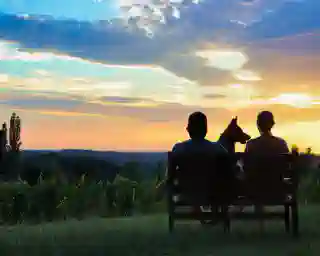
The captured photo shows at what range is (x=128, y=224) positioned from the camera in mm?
10695

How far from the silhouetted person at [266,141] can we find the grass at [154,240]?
0.94 meters

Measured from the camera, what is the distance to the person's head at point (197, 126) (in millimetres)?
8727

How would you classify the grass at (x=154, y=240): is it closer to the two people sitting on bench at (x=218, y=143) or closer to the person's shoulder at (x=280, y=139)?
the two people sitting on bench at (x=218, y=143)

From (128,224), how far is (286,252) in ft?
12.6

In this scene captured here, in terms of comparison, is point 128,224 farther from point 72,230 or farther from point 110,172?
point 110,172

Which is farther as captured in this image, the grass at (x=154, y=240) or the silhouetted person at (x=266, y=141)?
the silhouetted person at (x=266, y=141)

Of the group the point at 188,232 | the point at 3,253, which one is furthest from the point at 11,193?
the point at 3,253

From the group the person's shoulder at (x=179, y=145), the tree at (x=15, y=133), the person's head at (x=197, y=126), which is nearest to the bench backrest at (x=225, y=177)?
the person's shoulder at (x=179, y=145)

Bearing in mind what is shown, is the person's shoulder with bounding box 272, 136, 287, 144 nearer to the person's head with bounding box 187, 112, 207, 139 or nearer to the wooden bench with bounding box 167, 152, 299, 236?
the wooden bench with bounding box 167, 152, 299, 236

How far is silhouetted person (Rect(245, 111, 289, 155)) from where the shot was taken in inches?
356

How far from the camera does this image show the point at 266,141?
9.09m

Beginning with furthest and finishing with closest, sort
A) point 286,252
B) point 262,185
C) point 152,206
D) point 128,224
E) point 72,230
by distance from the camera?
1. point 152,206
2. point 128,224
3. point 72,230
4. point 262,185
5. point 286,252

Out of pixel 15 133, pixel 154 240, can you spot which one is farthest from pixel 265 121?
pixel 15 133

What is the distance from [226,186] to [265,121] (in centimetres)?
101
